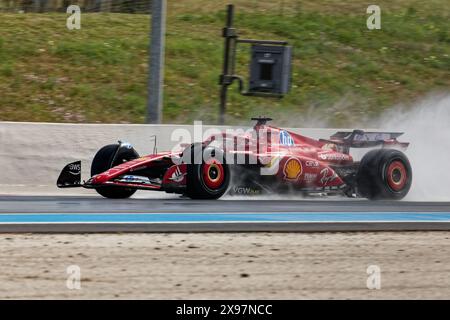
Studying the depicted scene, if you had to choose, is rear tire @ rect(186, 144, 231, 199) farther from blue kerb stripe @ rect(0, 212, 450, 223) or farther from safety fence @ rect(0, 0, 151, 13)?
safety fence @ rect(0, 0, 151, 13)

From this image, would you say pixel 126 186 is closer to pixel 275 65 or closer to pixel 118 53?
pixel 275 65

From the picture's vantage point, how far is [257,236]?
8.81 m

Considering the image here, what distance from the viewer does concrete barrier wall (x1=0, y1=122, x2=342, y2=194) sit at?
42.8ft

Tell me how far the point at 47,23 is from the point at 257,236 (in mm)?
14758

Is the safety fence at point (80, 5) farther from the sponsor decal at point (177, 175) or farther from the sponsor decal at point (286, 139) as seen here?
Answer: the sponsor decal at point (177, 175)

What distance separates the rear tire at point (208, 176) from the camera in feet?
35.8

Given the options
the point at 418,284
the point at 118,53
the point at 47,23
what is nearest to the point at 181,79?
the point at 118,53

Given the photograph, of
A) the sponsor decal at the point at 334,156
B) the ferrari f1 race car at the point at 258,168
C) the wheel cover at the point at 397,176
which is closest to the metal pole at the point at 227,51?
the ferrari f1 race car at the point at 258,168

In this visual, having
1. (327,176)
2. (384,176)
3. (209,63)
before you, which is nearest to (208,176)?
(327,176)

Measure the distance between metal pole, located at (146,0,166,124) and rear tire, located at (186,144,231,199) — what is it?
161 inches

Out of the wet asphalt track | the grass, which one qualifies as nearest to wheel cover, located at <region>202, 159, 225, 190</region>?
the wet asphalt track

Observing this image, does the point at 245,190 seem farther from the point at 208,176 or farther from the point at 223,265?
the point at 223,265

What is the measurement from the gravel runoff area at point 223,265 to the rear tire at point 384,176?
3010 mm
